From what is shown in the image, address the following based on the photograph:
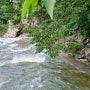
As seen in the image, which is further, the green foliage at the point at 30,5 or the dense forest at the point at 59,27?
the dense forest at the point at 59,27

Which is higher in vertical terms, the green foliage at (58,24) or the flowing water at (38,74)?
the green foliage at (58,24)

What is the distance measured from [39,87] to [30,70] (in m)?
1.53

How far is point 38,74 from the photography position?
673 cm

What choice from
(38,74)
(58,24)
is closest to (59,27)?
(58,24)

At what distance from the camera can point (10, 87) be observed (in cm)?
588

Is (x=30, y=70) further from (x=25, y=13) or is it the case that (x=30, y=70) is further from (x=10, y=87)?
(x=25, y=13)

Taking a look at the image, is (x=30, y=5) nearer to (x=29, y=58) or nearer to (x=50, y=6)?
(x=50, y=6)

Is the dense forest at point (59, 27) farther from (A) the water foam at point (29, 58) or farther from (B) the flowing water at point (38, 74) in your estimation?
(A) the water foam at point (29, 58)

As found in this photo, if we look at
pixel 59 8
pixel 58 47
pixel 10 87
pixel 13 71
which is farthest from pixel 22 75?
pixel 59 8

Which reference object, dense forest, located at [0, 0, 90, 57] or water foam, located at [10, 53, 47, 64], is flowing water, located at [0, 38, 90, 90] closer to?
water foam, located at [10, 53, 47, 64]

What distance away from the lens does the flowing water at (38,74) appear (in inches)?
233

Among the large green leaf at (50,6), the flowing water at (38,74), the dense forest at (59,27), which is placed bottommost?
the flowing water at (38,74)

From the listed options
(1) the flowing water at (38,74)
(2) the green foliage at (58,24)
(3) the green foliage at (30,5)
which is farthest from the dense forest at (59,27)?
(3) the green foliage at (30,5)

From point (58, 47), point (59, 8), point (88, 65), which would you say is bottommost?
point (88, 65)
